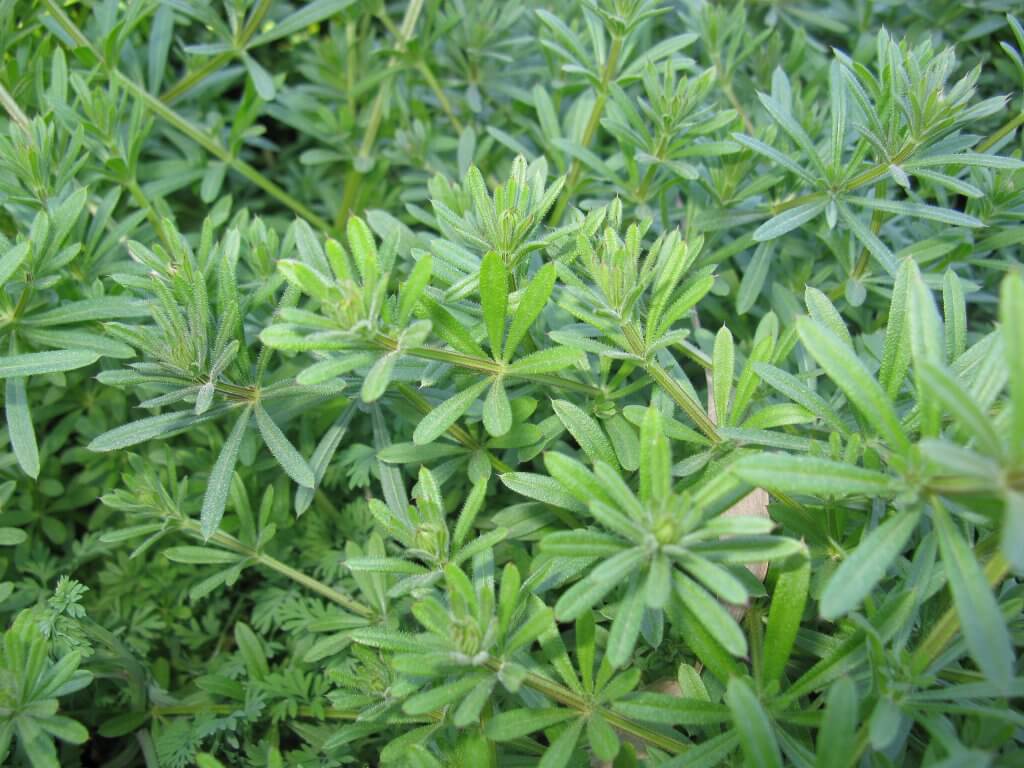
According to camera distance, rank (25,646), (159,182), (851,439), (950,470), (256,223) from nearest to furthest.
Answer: (950,470) → (851,439) → (25,646) → (256,223) → (159,182)

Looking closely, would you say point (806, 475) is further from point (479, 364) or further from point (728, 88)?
Result: point (728, 88)

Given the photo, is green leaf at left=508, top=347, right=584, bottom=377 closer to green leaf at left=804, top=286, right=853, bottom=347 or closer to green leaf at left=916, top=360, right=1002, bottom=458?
green leaf at left=804, top=286, right=853, bottom=347

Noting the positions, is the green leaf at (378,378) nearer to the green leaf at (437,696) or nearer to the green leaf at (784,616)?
the green leaf at (437,696)

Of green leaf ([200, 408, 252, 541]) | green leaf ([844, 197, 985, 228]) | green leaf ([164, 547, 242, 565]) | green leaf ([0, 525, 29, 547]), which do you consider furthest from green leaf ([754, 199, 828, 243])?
green leaf ([0, 525, 29, 547])

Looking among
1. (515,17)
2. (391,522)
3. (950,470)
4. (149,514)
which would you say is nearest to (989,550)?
(950,470)

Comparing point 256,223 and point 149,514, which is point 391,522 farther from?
point 256,223

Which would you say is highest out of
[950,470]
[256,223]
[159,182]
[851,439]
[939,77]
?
[939,77]
